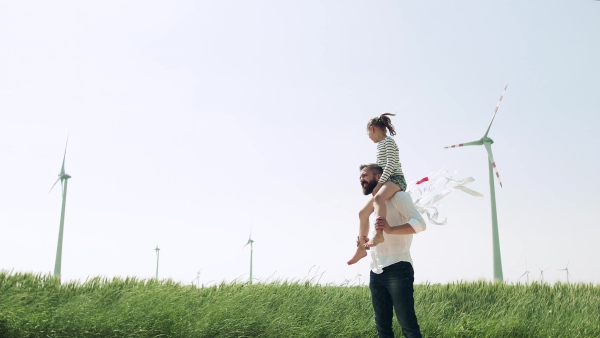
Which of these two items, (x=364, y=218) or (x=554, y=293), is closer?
(x=364, y=218)

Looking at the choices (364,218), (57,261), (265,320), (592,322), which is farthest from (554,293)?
(57,261)

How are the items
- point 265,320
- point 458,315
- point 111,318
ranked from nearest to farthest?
point 111,318 < point 265,320 < point 458,315

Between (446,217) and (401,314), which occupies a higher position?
(446,217)

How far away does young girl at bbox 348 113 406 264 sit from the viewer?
465cm

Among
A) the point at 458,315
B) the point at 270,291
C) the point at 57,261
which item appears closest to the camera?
the point at 270,291

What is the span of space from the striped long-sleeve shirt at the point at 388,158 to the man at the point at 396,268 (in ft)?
0.64

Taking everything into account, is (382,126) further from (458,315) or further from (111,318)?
(458,315)

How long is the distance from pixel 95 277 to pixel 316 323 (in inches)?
187

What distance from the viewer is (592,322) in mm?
11258

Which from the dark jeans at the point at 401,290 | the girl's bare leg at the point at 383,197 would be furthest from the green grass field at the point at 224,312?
the girl's bare leg at the point at 383,197

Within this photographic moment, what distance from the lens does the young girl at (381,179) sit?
4.65 meters

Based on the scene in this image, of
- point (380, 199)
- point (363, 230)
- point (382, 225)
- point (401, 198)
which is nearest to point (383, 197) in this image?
point (380, 199)

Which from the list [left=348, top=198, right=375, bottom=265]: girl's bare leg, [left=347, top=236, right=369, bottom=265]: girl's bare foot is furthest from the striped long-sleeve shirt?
[left=347, top=236, right=369, bottom=265]: girl's bare foot

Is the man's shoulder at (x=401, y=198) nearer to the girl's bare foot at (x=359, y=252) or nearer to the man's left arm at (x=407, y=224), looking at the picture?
the man's left arm at (x=407, y=224)
